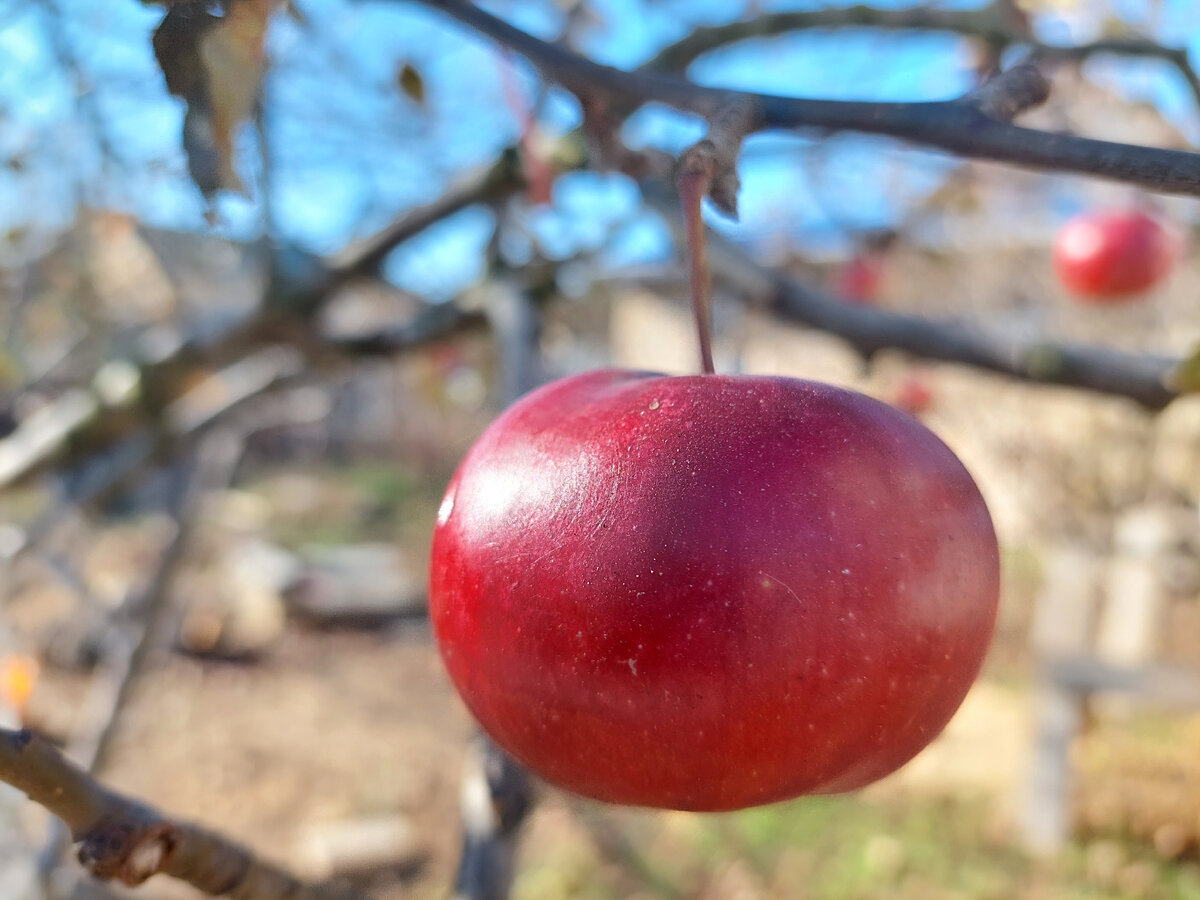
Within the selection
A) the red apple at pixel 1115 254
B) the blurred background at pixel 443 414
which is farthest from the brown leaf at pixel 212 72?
the red apple at pixel 1115 254

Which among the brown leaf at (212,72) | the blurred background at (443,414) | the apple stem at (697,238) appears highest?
the brown leaf at (212,72)

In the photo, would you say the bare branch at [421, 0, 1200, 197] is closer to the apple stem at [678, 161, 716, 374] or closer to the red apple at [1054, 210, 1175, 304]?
the apple stem at [678, 161, 716, 374]

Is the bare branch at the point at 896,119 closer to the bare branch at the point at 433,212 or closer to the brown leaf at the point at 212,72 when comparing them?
the brown leaf at the point at 212,72

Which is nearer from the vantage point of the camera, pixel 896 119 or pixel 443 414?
pixel 896 119

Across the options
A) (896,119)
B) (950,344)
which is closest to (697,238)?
(896,119)

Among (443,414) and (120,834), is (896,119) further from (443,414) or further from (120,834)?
(443,414)
